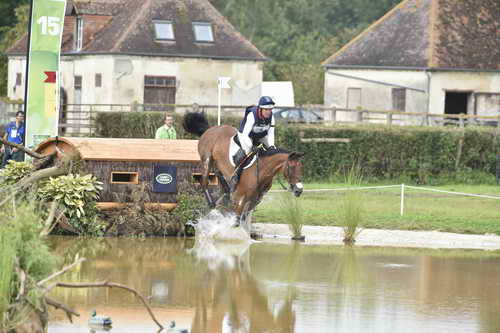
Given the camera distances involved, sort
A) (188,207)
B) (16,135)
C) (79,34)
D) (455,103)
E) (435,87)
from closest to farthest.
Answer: (188,207)
(16,135)
(435,87)
(455,103)
(79,34)

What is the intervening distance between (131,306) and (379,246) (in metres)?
8.08

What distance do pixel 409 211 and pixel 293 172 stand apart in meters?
6.00

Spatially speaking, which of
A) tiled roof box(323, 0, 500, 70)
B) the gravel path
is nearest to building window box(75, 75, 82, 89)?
tiled roof box(323, 0, 500, 70)

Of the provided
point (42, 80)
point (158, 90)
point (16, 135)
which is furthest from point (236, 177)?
point (158, 90)

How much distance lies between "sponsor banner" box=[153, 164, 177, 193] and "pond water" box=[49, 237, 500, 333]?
3.99ft

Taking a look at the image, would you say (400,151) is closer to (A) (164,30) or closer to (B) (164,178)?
(B) (164,178)

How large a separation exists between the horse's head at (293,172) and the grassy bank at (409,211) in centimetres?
276

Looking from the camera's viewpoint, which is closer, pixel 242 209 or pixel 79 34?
pixel 242 209

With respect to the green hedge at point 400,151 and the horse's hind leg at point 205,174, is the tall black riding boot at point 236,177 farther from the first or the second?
the green hedge at point 400,151

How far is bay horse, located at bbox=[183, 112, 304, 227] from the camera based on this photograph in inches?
739

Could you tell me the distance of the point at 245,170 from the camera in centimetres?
1931

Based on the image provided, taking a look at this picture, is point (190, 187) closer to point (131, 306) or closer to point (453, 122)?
point (131, 306)

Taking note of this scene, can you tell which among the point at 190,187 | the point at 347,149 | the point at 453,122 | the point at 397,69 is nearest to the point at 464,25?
the point at 397,69

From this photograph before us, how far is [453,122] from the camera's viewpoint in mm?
38312
